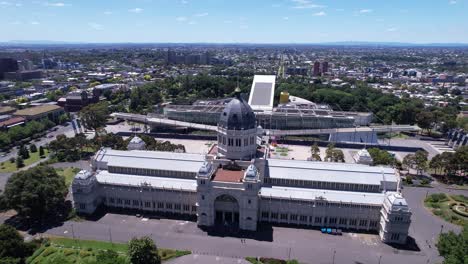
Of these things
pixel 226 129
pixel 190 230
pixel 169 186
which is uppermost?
pixel 226 129

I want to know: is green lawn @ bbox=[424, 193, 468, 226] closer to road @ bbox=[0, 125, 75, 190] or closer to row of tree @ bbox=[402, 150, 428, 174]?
row of tree @ bbox=[402, 150, 428, 174]

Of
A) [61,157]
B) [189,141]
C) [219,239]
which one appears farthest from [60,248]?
[189,141]

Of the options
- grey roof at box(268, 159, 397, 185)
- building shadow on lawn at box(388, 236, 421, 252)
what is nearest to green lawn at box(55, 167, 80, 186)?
grey roof at box(268, 159, 397, 185)

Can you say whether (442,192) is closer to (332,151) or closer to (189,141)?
(332,151)

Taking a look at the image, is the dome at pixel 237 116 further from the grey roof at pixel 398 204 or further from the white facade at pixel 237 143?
the grey roof at pixel 398 204

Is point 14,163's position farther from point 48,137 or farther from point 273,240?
point 273,240

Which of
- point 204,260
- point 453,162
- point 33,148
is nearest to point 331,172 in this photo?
point 204,260

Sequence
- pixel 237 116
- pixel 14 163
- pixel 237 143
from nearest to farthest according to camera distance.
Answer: pixel 237 116 → pixel 237 143 → pixel 14 163
